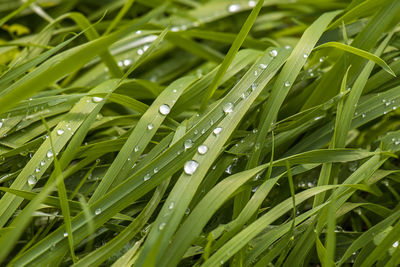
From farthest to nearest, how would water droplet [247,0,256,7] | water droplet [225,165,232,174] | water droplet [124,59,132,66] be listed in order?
water droplet [247,0,256,7]
water droplet [124,59,132,66]
water droplet [225,165,232,174]

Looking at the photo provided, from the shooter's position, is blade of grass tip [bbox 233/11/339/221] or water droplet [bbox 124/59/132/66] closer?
blade of grass tip [bbox 233/11/339/221]

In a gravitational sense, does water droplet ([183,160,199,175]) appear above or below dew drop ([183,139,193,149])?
below

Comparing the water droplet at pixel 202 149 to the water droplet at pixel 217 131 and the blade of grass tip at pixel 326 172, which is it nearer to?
the water droplet at pixel 217 131

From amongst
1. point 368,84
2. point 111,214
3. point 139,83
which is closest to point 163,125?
point 139,83

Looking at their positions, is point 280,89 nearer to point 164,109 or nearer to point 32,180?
point 164,109

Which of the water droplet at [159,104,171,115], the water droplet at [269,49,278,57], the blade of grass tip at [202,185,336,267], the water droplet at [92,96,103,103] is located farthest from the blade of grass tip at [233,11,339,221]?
the water droplet at [92,96,103,103]

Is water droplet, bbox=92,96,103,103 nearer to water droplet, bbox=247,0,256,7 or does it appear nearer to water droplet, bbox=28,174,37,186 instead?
water droplet, bbox=28,174,37,186

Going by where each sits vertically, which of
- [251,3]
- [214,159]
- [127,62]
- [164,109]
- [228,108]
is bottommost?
[214,159]

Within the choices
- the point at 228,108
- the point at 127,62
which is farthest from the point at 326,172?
the point at 127,62
